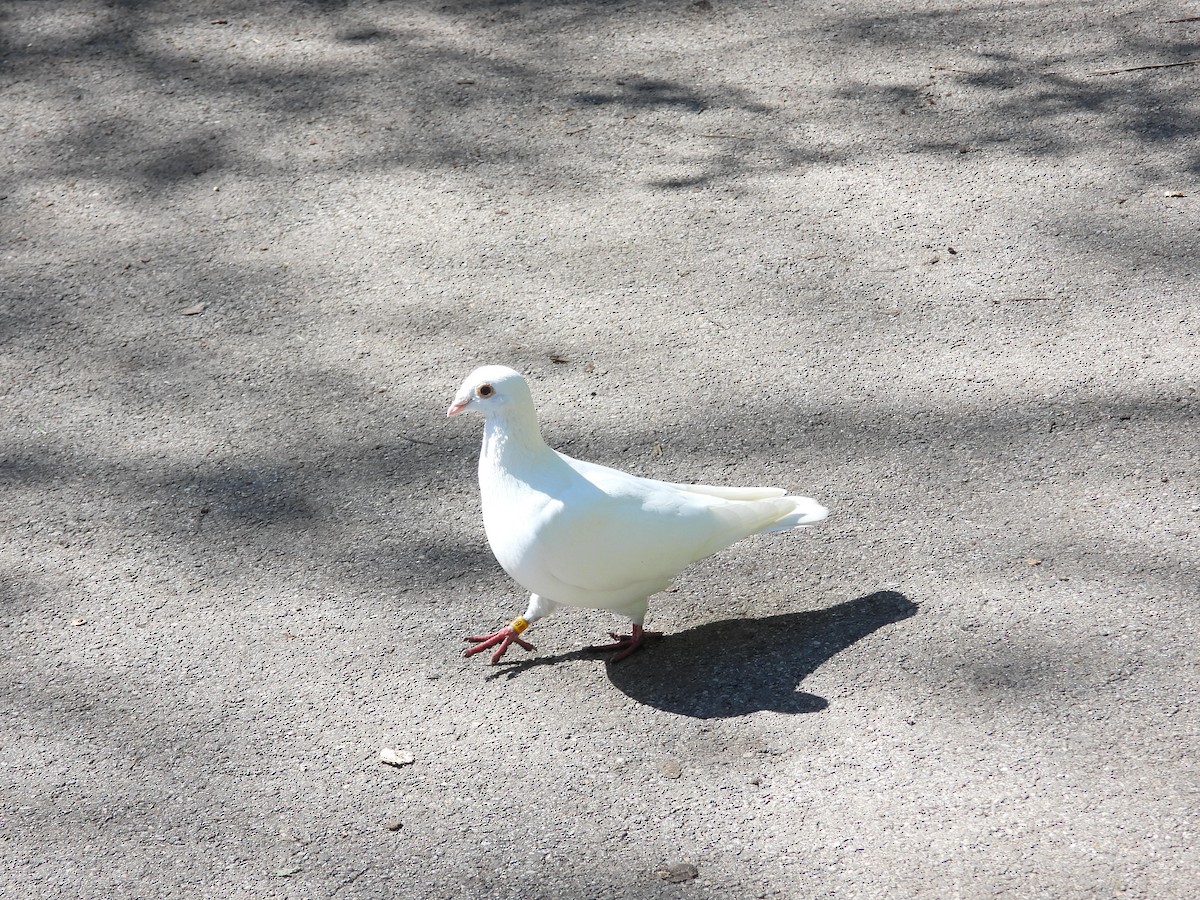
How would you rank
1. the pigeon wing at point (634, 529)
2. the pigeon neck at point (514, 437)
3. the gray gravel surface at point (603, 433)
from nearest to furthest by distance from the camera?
the gray gravel surface at point (603, 433) < the pigeon wing at point (634, 529) < the pigeon neck at point (514, 437)

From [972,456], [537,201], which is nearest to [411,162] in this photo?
[537,201]

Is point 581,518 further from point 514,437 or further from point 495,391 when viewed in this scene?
point 495,391

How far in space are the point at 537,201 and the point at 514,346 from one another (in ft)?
3.64

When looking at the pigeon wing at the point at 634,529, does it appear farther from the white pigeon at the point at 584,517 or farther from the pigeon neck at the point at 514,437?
the pigeon neck at the point at 514,437

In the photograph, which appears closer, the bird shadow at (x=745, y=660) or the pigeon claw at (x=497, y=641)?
the bird shadow at (x=745, y=660)

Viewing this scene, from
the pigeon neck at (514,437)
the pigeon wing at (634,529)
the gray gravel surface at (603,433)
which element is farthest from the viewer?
the pigeon neck at (514,437)

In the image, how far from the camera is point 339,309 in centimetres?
502

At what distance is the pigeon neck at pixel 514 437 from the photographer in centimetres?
326

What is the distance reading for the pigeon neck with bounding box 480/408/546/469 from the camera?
10.7 ft

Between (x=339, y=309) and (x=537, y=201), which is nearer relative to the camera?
(x=339, y=309)

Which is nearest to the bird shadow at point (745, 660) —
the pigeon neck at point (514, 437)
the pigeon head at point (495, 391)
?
the pigeon neck at point (514, 437)

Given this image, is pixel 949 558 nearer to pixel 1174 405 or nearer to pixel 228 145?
pixel 1174 405

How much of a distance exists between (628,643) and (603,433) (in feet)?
3.52

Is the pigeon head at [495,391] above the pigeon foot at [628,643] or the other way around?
above
